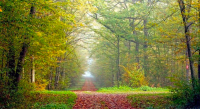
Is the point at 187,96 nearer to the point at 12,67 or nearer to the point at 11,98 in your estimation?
the point at 11,98

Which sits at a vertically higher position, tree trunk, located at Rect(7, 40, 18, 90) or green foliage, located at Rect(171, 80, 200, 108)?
tree trunk, located at Rect(7, 40, 18, 90)

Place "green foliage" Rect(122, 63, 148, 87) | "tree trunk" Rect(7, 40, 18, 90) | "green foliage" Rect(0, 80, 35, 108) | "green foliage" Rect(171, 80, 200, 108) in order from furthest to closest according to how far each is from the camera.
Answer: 1. "green foliage" Rect(122, 63, 148, 87)
2. "tree trunk" Rect(7, 40, 18, 90)
3. "green foliage" Rect(0, 80, 35, 108)
4. "green foliage" Rect(171, 80, 200, 108)

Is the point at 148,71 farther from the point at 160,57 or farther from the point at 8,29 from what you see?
the point at 8,29

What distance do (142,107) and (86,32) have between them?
42.4 feet

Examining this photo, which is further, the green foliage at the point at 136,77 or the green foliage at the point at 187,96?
the green foliage at the point at 136,77

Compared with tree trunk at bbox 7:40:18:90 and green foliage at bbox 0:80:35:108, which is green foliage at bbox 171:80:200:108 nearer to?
green foliage at bbox 0:80:35:108

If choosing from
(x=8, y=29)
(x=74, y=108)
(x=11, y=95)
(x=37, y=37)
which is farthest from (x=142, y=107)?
(x=8, y=29)

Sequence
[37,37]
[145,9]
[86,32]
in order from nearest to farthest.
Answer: [37,37] < [145,9] < [86,32]

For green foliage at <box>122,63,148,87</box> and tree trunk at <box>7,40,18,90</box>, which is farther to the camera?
green foliage at <box>122,63,148,87</box>

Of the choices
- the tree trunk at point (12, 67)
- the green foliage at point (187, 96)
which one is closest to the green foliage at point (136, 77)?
the green foliage at point (187, 96)

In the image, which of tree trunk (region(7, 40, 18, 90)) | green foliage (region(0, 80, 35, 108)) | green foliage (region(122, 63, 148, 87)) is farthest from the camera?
green foliage (region(122, 63, 148, 87))

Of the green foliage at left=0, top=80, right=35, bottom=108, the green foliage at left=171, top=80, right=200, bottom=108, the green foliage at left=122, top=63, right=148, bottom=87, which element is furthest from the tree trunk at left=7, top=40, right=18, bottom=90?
the green foliage at left=122, top=63, right=148, bottom=87

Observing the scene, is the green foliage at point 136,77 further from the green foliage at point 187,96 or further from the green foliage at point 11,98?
the green foliage at point 11,98

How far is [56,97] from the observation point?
9742 mm
